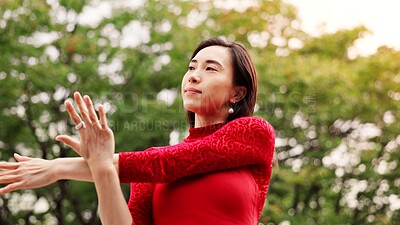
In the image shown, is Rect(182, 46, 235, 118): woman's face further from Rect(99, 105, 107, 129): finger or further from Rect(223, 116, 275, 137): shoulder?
Rect(99, 105, 107, 129): finger

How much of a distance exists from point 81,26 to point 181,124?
2.51 meters

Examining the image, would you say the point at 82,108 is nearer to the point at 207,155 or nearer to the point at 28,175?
the point at 28,175

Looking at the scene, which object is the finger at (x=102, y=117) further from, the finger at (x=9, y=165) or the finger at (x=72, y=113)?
the finger at (x=9, y=165)

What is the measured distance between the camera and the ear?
2.16 metres

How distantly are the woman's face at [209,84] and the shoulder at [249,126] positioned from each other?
0.42 feet

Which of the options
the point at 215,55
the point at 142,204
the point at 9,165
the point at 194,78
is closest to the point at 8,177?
the point at 9,165

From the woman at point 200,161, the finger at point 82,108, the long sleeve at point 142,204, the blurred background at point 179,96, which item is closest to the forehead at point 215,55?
the woman at point 200,161

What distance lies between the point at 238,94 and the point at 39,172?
0.73 metres

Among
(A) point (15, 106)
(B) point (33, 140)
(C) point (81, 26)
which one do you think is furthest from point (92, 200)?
(C) point (81, 26)

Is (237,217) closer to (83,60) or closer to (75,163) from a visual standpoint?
(75,163)

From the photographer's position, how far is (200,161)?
1867 mm

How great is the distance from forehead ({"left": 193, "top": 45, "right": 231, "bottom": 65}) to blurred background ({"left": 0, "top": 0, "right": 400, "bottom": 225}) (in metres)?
8.35

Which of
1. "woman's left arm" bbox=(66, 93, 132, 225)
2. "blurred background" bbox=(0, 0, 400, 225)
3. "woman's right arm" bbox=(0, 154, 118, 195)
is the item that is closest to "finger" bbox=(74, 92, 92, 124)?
"woman's left arm" bbox=(66, 93, 132, 225)

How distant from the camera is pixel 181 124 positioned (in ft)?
34.7
